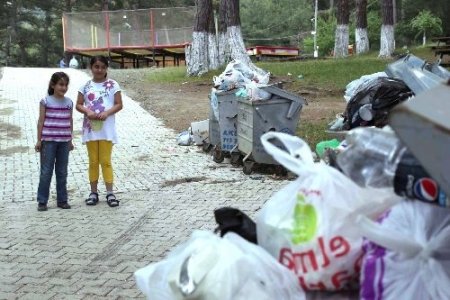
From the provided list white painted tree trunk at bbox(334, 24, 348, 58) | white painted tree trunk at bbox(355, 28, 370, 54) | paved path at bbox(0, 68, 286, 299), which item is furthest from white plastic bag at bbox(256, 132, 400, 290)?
white painted tree trunk at bbox(355, 28, 370, 54)

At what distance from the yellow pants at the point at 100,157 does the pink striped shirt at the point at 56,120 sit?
304 mm

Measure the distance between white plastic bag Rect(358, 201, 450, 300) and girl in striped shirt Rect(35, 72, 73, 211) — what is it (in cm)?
482

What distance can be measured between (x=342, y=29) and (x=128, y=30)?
31.8ft

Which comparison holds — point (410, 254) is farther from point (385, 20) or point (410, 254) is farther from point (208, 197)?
point (385, 20)

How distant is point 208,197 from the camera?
705 cm

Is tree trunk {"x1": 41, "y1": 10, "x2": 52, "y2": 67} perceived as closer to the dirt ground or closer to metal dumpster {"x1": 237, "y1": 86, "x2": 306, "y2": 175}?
the dirt ground

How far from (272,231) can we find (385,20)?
24.8 meters

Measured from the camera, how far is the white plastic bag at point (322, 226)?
2293 millimetres

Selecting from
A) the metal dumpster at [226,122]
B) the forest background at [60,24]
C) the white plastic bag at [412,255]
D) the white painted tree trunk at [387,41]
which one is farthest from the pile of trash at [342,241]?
the forest background at [60,24]

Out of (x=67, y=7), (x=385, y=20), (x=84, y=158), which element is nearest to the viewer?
(x=84, y=158)

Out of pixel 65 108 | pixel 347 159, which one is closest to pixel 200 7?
pixel 65 108

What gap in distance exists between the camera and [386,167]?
7.38 feet

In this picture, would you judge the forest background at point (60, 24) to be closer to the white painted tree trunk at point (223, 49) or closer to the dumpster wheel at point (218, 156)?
the white painted tree trunk at point (223, 49)

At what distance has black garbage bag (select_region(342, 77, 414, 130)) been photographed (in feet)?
16.4
